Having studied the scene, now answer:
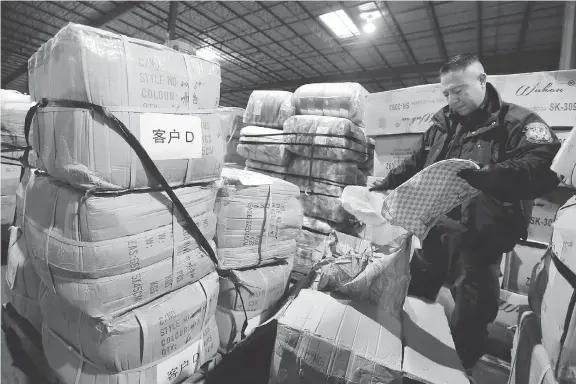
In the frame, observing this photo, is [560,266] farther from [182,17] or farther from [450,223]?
[182,17]

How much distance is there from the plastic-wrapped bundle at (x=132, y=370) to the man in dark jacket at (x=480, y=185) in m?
1.58

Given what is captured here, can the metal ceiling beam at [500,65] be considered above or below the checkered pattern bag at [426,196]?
above

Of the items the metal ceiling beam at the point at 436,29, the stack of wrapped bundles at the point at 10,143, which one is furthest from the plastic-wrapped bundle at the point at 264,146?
the metal ceiling beam at the point at 436,29

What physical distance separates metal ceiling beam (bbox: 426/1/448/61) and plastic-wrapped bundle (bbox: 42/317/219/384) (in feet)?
27.6

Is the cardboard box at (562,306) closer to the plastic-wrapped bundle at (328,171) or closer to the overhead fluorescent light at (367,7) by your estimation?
the plastic-wrapped bundle at (328,171)

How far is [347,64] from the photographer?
11.6 metres

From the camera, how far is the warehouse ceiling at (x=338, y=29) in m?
7.36

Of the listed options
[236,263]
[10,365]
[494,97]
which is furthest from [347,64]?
[10,365]

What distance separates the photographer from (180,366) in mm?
1554

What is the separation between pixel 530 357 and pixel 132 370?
172 cm

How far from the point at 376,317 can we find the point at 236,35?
10421 mm

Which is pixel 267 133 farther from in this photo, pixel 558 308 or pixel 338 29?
pixel 338 29

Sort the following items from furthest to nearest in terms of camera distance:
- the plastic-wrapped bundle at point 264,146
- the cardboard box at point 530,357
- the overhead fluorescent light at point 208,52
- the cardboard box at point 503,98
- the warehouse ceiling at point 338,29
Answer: the overhead fluorescent light at point 208,52, the warehouse ceiling at point 338,29, the plastic-wrapped bundle at point 264,146, the cardboard box at point 503,98, the cardboard box at point 530,357

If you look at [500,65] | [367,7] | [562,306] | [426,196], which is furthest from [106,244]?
[500,65]
